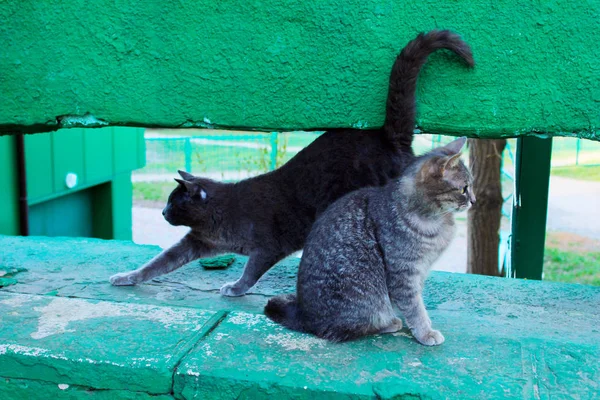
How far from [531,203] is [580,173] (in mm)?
8494

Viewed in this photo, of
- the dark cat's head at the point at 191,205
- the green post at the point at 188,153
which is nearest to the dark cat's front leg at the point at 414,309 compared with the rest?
the dark cat's head at the point at 191,205

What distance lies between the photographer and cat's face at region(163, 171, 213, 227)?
11.9ft

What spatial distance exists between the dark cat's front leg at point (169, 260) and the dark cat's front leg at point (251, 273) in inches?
13.8

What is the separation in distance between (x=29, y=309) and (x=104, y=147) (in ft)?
20.9

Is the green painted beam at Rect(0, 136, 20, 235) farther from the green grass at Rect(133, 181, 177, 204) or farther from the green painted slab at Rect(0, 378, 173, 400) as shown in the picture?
the green grass at Rect(133, 181, 177, 204)

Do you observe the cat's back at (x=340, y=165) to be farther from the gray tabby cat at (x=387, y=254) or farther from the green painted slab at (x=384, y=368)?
the green painted slab at (x=384, y=368)

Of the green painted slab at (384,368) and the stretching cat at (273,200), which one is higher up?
the stretching cat at (273,200)

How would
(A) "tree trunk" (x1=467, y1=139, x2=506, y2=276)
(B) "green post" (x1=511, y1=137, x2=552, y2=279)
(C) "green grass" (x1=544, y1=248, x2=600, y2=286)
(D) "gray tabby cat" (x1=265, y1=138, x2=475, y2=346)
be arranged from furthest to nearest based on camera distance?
(C) "green grass" (x1=544, y1=248, x2=600, y2=286) → (A) "tree trunk" (x1=467, y1=139, x2=506, y2=276) → (B) "green post" (x1=511, y1=137, x2=552, y2=279) → (D) "gray tabby cat" (x1=265, y1=138, x2=475, y2=346)

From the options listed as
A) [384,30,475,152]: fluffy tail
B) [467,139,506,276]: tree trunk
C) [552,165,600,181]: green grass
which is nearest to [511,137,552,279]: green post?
[467,139,506,276]: tree trunk

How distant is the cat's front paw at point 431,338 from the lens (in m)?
2.56

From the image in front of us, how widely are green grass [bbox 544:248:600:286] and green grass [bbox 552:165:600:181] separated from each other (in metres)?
2.01

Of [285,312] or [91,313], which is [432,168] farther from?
[91,313]

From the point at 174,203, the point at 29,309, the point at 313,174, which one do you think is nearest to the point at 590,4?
the point at 313,174

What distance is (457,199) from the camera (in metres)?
2.50
